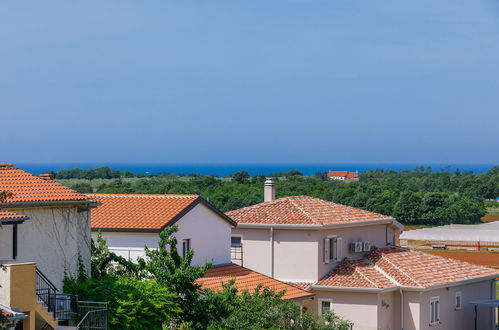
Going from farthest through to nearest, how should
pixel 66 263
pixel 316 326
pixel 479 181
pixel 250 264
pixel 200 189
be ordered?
pixel 479 181 < pixel 200 189 < pixel 250 264 < pixel 66 263 < pixel 316 326

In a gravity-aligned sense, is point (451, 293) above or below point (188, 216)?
below

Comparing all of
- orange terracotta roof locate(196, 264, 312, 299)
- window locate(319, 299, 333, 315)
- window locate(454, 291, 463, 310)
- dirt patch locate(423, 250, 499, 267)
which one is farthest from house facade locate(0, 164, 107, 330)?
dirt patch locate(423, 250, 499, 267)

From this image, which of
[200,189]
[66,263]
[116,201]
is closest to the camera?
[66,263]

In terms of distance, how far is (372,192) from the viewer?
103 metres

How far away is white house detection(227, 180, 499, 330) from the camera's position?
112ft

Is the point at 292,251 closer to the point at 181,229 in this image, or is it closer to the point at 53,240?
the point at 181,229

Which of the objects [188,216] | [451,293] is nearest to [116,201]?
[188,216]

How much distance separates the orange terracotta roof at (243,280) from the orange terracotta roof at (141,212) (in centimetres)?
202

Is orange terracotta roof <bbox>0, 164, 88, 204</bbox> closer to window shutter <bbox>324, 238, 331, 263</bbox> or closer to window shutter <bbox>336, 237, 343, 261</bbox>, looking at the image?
window shutter <bbox>324, 238, 331, 263</bbox>

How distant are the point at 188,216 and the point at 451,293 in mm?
11251

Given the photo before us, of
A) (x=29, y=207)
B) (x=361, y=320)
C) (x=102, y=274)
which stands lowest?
(x=361, y=320)

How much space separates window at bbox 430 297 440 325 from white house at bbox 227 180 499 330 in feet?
0.13

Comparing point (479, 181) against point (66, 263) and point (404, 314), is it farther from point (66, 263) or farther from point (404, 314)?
point (66, 263)

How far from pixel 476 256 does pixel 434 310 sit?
101 ft
